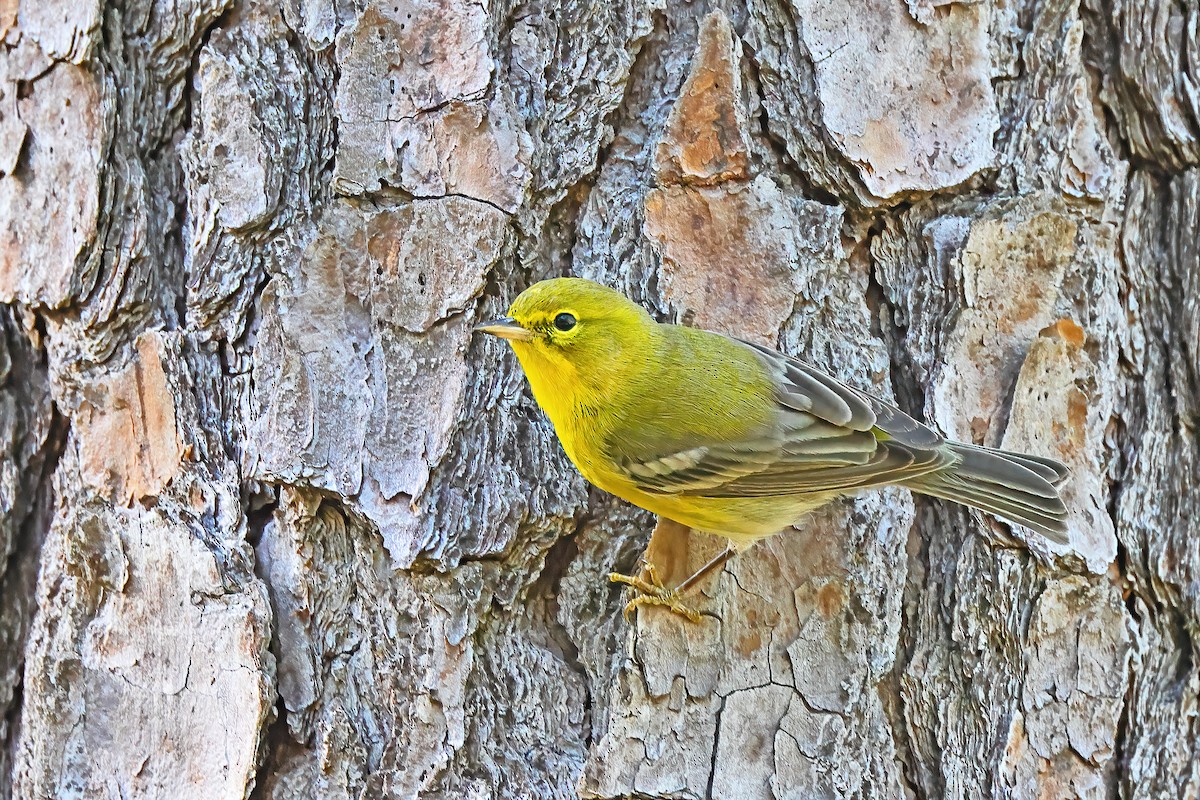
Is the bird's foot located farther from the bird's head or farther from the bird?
the bird's head

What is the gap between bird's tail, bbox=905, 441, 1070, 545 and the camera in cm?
Answer: 230

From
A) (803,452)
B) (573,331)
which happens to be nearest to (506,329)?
(573,331)

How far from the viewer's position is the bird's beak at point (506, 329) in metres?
2.26

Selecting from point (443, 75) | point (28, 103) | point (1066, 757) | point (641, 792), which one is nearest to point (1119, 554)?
point (1066, 757)

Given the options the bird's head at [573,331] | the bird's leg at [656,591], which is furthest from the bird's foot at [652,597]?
the bird's head at [573,331]

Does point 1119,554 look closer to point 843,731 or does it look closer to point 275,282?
point 843,731

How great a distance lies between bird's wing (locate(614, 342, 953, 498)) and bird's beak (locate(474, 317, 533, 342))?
1.35ft

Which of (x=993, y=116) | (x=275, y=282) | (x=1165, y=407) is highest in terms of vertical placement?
(x=993, y=116)

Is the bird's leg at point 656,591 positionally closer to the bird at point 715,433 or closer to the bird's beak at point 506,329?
the bird at point 715,433

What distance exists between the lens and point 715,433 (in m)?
2.67

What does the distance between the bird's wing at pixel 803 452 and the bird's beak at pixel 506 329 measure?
0.41 metres

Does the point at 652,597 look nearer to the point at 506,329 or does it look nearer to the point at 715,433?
the point at 715,433

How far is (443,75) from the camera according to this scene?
7.61ft

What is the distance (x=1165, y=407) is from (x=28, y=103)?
3053mm
